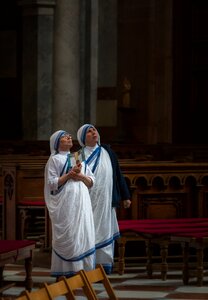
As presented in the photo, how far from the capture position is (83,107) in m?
21.3

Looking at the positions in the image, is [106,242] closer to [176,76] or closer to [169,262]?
[169,262]

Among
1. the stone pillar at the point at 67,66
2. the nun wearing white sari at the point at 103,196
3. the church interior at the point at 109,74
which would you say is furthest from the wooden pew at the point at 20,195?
the stone pillar at the point at 67,66

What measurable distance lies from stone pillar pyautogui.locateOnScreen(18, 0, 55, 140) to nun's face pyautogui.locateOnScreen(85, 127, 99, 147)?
35.6 feet

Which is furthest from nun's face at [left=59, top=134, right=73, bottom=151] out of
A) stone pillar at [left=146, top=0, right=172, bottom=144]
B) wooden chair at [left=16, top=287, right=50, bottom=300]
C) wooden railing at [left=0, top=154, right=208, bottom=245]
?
stone pillar at [left=146, top=0, right=172, bottom=144]

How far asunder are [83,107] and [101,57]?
125 cm

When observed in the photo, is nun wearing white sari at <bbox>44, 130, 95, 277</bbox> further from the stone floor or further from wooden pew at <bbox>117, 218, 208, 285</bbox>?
wooden pew at <bbox>117, 218, 208, 285</bbox>

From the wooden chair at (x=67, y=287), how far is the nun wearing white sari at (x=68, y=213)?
3709 mm

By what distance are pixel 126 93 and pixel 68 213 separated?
1157 cm

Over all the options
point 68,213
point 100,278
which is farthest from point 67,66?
point 100,278

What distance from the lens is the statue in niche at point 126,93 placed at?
21.3m

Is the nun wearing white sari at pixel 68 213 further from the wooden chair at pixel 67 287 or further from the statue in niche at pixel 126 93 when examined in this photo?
the statue in niche at pixel 126 93

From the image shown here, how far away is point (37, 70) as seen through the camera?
21.8 metres

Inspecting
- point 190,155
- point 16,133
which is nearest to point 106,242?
point 190,155

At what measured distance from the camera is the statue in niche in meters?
21.3
